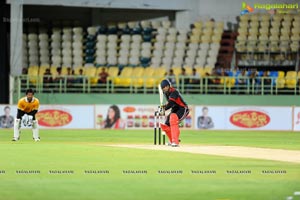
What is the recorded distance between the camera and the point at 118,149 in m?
23.7

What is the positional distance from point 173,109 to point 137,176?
8349mm

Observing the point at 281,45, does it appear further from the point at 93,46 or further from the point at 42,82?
the point at 42,82

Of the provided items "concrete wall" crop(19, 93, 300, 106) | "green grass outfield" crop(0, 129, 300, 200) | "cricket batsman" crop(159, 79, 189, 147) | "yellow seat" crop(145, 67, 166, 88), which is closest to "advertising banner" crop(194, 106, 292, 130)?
"concrete wall" crop(19, 93, 300, 106)

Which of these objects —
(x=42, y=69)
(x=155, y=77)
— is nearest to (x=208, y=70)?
(x=155, y=77)

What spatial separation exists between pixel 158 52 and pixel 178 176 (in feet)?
105

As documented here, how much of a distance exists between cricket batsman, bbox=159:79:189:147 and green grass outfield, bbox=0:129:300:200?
65.0 inches

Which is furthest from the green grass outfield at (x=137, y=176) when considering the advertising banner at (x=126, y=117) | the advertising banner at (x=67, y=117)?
the advertising banner at (x=126, y=117)

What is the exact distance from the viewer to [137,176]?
16.2 metres

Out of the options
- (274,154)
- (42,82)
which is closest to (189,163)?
(274,154)

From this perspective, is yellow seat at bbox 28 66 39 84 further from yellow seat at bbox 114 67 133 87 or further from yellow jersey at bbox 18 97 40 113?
yellow jersey at bbox 18 97 40 113

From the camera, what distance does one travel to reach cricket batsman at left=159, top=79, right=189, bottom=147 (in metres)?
24.1

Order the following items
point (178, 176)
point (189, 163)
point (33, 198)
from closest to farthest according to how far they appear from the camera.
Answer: point (33, 198) → point (178, 176) → point (189, 163)

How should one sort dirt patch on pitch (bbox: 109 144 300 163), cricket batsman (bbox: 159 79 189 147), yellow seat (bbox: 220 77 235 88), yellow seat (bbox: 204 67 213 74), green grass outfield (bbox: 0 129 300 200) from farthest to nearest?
1. yellow seat (bbox: 204 67 213 74)
2. yellow seat (bbox: 220 77 235 88)
3. cricket batsman (bbox: 159 79 189 147)
4. dirt patch on pitch (bbox: 109 144 300 163)
5. green grass outfield (bbox: 0 129 300 200)

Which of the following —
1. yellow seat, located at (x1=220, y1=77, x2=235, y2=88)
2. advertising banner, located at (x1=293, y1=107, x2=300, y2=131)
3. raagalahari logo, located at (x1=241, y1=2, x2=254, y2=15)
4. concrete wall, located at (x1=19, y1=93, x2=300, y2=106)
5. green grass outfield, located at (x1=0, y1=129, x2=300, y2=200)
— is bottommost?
advertising banner, located at (x1=293, y1=107, x2=300, y2=131)
